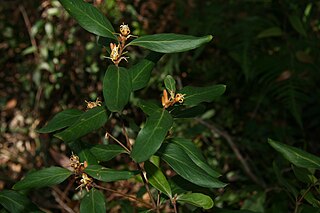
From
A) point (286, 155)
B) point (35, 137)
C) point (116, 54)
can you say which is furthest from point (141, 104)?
point (35, 137)

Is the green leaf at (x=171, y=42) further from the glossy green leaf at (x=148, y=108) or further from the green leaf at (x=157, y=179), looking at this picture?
the green leaf at (x=157, y=179)

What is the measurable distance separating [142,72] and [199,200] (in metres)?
0.29

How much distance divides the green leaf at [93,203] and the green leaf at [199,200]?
0.16m

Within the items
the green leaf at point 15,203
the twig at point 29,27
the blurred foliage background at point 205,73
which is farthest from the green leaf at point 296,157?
the twig at point 29,27

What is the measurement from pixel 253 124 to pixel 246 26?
500 mm

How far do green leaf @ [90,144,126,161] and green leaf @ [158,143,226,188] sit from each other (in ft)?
0.36

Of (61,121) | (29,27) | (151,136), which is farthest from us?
(29,27)

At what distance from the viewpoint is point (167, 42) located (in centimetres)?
92

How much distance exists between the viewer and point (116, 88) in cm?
90

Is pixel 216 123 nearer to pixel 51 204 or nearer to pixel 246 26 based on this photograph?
pixel 246 26

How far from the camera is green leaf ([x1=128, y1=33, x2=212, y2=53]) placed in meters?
0.89

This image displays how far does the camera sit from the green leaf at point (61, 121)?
939mm

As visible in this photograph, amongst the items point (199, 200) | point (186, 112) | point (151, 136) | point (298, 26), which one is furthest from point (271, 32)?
point (151, 136)

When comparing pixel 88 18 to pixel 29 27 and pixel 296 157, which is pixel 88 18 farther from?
pixel 29 27
